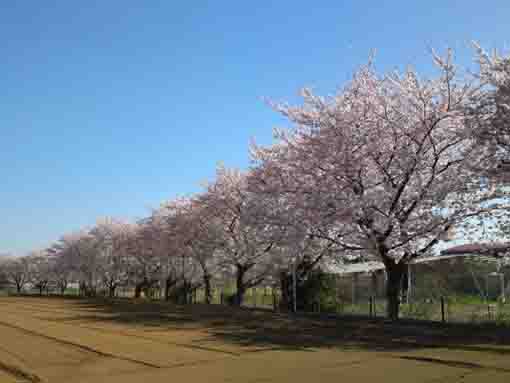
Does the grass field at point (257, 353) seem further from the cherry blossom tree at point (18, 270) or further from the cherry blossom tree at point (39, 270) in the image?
the cherry blossom tree at point (18, 270)

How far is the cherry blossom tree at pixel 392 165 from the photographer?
16688 mm

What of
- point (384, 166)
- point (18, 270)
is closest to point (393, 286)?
point (384, 166)

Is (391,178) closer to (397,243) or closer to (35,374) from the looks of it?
(397,243)

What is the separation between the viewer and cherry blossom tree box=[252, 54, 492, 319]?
54.7 ft

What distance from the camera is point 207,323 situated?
51.8ft

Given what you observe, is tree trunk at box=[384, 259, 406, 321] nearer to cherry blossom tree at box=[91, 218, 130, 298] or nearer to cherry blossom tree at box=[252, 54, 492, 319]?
cherry blossom tree at box=[252, 54, 492, 319]

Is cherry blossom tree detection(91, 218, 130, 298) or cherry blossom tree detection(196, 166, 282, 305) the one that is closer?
cherry blossom tree detection(196, 166, 282, 305)

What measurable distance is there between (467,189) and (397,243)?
2826mm

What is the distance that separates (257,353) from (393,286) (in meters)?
9.25

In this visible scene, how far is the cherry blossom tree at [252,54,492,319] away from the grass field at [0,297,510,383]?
367 cm

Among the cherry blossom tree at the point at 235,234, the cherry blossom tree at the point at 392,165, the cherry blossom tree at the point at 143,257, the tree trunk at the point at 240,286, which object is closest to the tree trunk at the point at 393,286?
the cherry blossom tree at the point at 392,165

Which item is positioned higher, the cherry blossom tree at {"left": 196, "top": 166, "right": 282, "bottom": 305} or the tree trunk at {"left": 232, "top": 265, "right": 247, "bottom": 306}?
the cherry blossom tree at {"left": 196, "top": 166, "right": 282, "bottom": 305}


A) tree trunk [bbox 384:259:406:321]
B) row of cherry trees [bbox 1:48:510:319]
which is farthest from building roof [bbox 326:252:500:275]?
tree trunk [bbox 384:259:406:321]

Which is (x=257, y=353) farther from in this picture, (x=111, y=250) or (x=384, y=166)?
(x=111, y=250)
